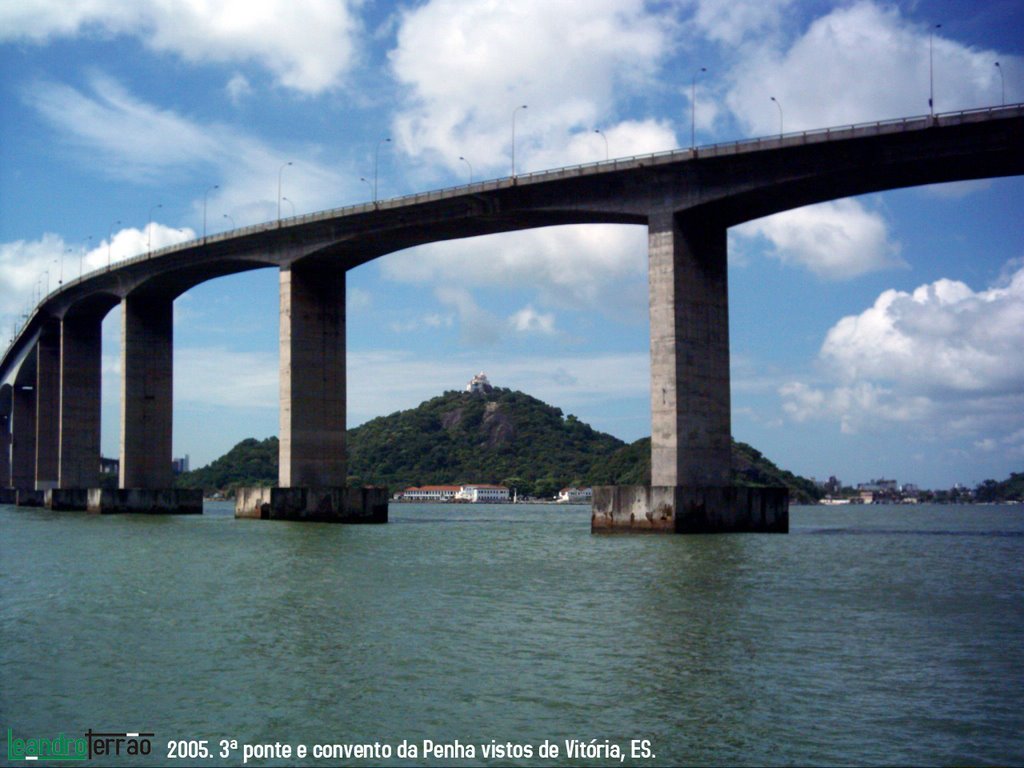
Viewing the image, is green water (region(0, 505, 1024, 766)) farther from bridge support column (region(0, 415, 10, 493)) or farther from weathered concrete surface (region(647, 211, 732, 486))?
bridge support column (region(0, 415, 10, 493))

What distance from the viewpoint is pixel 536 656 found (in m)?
17.7

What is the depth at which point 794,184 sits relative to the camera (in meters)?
47.3

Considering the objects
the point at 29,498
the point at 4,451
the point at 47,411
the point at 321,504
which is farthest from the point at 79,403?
the point at 4,451

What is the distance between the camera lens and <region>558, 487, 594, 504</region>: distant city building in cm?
18638

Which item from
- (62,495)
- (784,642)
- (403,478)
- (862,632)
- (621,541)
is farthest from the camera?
(403,478)

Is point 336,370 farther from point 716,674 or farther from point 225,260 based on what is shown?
point 716,674

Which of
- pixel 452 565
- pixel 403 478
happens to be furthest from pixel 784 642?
pixel 403 478

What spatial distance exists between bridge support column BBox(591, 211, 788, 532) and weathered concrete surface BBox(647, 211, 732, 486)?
0.04 metres

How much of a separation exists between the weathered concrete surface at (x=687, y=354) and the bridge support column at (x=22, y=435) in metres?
95.7

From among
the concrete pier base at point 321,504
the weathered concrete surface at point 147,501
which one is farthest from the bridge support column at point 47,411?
the concrete pier base at point 321,504

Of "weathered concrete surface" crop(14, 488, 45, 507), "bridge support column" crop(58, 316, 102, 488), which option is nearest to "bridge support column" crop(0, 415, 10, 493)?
"weathered concrete surface" crop(14, 488, 45, 507)

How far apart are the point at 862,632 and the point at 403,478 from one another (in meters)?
180

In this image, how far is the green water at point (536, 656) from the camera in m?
13.1

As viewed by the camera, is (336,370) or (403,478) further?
(403,478)
